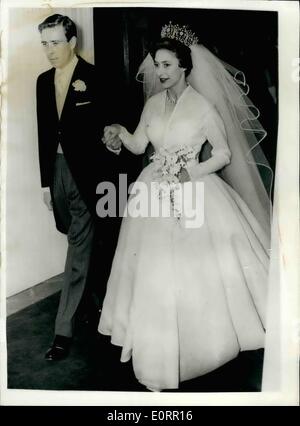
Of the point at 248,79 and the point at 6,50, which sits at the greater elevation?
the point at 6,50

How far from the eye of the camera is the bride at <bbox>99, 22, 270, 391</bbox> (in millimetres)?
1637

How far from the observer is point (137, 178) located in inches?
68.5

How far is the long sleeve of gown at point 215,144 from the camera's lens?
1699 mm

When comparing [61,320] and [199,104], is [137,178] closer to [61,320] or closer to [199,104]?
[199,104]

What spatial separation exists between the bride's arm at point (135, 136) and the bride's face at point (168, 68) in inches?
5.6

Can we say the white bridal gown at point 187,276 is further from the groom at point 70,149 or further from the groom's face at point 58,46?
the groom's face at point 58,46

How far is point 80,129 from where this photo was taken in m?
1.73

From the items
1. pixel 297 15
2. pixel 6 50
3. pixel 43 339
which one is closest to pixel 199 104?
pixel 297 15

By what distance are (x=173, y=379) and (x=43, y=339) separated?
59cm

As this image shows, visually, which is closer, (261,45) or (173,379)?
(173,379)

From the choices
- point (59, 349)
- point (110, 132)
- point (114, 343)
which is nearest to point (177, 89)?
point (110, 132)

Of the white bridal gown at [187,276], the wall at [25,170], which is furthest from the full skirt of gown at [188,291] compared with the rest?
the wall at [25,170]

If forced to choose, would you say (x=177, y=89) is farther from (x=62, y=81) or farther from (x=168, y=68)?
(x=62, y=81)

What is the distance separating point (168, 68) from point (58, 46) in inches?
19.0
